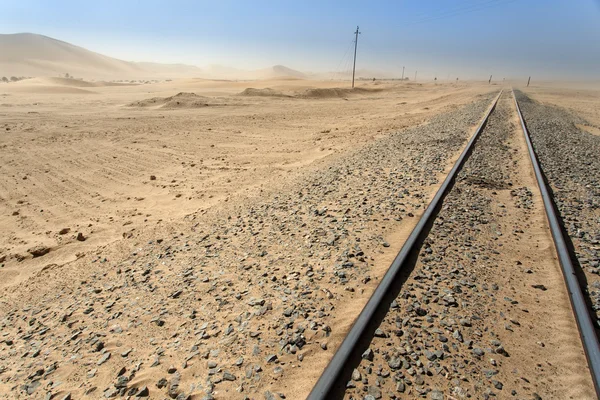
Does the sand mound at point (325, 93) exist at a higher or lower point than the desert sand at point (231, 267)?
higher

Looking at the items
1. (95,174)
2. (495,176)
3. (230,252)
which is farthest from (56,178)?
(495,176)

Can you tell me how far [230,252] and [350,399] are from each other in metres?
2.94

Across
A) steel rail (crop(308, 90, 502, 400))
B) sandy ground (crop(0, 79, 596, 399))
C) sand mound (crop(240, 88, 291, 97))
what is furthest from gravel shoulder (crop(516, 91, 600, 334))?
sand mound (crop(240, 88, 291, 97))

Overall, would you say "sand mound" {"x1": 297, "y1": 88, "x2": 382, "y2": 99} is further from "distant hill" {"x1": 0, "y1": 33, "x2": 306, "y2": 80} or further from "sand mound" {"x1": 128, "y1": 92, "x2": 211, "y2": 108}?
"distant hill" {"x1": 0, "y1": 33, "x2": 306, "y2": 80}

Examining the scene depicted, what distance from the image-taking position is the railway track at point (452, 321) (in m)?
2.68

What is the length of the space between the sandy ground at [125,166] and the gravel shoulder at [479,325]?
17.9ft

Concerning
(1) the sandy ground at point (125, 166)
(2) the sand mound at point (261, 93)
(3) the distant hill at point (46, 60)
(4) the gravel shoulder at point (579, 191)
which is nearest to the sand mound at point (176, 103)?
(1) the sandy ground at point (125, 166)

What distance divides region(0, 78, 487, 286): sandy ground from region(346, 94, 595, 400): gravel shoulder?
5444 mm

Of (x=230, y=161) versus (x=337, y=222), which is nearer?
(x=337, y=222)

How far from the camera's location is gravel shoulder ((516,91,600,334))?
4.27m

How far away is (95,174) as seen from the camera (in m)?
10.7

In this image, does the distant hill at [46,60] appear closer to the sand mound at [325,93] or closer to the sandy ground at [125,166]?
the sand mound at [325,93]

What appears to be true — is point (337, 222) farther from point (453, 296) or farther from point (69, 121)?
point (69, 121)

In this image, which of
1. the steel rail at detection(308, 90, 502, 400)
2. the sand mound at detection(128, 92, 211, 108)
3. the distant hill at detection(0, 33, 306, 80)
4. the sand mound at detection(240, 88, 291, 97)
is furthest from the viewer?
the distant hill at detection(0, 33, 306, 80)
